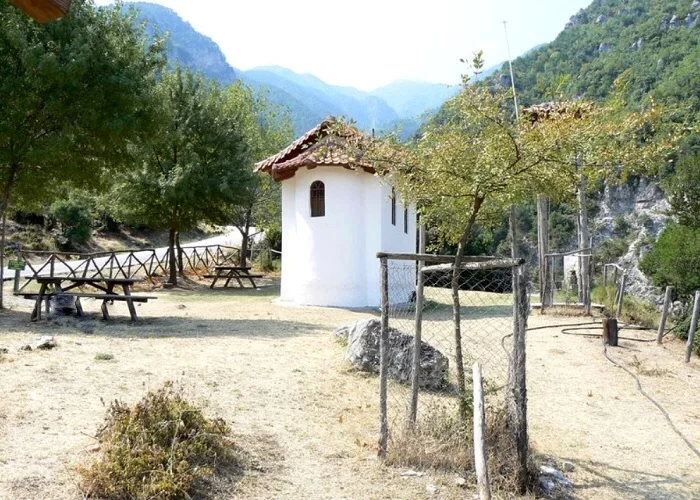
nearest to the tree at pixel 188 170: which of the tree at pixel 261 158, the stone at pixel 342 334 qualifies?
the tree at pixel 261 158

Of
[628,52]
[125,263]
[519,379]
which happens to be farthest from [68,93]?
[628,52]

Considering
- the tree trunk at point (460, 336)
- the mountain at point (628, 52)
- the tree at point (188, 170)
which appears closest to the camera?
the tree trunk at point (460, 336)

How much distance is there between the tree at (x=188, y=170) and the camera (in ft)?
69.0

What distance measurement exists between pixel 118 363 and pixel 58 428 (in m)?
2.56

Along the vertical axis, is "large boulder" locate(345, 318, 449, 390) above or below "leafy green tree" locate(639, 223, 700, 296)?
below

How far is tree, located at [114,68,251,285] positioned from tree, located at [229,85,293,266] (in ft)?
3.06

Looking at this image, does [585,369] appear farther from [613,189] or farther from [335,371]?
[613,189]

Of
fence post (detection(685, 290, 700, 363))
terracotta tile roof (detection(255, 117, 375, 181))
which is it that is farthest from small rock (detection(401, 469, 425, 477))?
terracotta tile roof (detection(255, 117, 375, 181))

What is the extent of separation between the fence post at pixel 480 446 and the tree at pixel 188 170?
17.9 m

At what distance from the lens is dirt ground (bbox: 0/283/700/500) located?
15.4 ft

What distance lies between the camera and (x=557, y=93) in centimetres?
579

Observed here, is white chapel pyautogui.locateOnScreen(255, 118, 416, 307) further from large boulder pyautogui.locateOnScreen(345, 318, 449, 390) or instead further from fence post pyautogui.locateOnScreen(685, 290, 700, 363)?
large boulder pyautogui.locateOnScreen(345, 318, 449, 390)

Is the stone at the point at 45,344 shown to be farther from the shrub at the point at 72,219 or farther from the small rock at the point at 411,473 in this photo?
the shrub at the point at 72,219

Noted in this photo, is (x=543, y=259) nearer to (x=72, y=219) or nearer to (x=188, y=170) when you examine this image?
(x=188, y=170)
